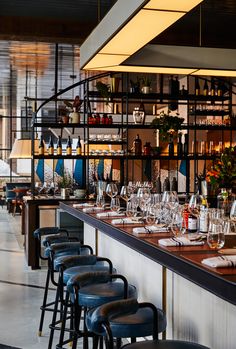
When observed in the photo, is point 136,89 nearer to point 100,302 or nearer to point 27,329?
point 27,329

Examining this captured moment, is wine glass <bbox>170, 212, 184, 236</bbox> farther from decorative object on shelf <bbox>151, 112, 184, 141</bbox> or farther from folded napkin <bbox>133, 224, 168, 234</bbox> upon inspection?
decorative object on shelf <bbox>151, 112, 184, 141</bbox>

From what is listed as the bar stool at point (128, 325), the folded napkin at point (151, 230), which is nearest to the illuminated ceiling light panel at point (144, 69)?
the folded napkin at point (151, 230)

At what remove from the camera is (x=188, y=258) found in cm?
254

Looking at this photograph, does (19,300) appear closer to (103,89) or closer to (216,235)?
(103,89)

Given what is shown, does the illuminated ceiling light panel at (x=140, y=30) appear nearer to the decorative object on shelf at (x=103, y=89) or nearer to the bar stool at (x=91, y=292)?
the bar stool at (x=91, y=292)

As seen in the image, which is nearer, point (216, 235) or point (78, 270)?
point (216, 235)

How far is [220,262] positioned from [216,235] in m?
0.41

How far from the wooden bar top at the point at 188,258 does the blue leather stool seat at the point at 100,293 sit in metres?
0.29

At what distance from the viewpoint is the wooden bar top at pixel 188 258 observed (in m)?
2.15

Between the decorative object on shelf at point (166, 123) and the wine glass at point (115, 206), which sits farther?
the decorative object on shelf at point (166, 123)

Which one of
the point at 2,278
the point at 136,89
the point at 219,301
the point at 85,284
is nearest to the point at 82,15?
the point at 136,89

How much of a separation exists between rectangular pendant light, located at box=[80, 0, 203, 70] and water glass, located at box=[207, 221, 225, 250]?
57.7 inches

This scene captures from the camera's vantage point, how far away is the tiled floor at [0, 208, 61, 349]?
457cm

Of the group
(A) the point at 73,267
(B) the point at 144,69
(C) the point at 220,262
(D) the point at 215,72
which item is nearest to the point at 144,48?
(B) the point at 144,69
